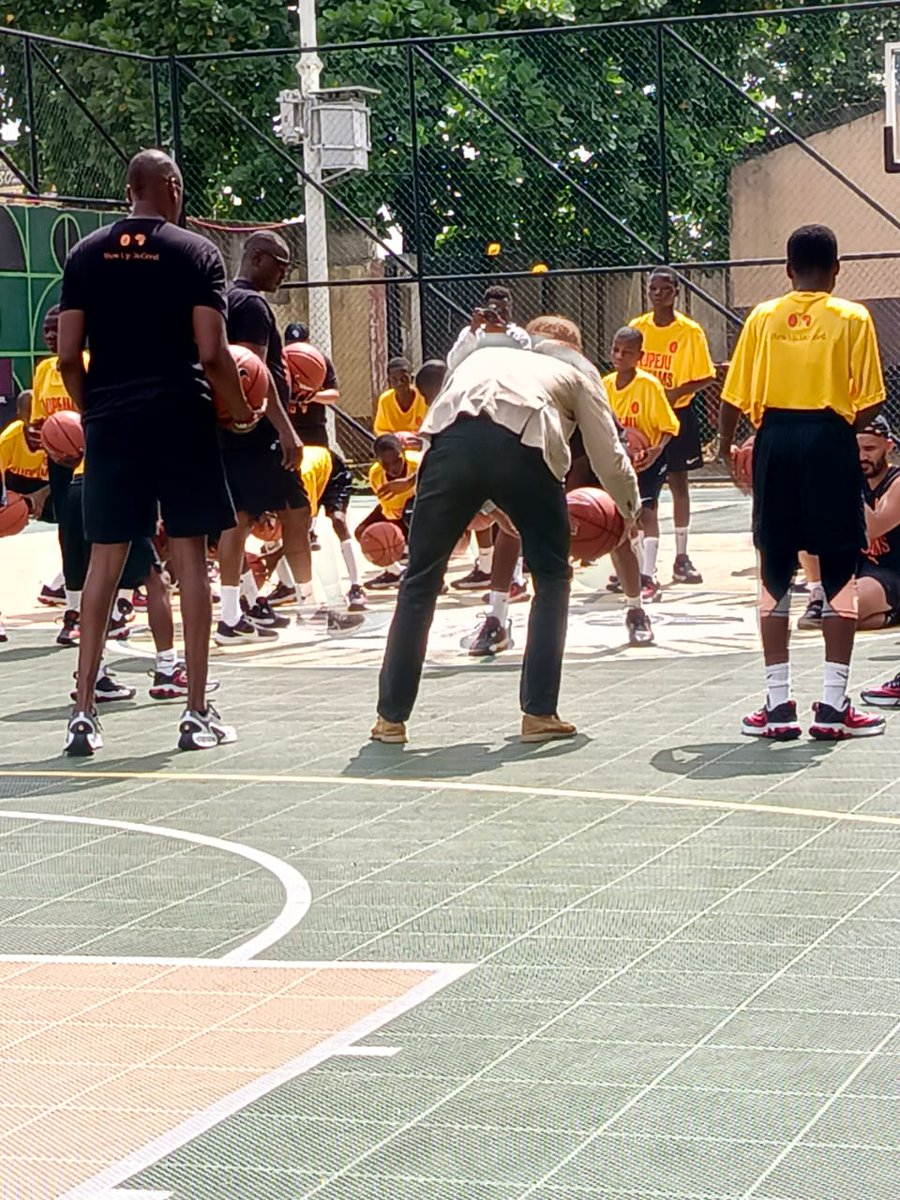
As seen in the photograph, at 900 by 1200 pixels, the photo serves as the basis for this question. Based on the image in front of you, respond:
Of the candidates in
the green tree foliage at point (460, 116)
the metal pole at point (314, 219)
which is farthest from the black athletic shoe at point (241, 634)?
the green tree foliage at point (460, 116)

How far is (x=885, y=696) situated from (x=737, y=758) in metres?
1.30

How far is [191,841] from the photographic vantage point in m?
7.21

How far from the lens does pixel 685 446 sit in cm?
1448

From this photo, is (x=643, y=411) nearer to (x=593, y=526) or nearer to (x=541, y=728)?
(x=593, y=526)

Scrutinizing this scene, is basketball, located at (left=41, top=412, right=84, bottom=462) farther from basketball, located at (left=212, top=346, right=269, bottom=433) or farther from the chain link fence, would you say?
the chain link fence

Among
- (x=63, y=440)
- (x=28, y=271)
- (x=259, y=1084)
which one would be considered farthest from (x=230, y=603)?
(x=28, y=271)

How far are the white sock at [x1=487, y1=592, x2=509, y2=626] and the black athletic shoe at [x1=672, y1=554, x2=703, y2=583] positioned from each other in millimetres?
3306

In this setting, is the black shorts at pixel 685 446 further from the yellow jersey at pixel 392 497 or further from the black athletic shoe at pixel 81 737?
the black athletic shoe at pixel 81 737

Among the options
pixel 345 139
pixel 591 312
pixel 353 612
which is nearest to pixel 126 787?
pixel 353 612

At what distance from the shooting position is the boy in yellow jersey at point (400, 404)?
614 inches

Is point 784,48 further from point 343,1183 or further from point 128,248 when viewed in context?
point 343,1183

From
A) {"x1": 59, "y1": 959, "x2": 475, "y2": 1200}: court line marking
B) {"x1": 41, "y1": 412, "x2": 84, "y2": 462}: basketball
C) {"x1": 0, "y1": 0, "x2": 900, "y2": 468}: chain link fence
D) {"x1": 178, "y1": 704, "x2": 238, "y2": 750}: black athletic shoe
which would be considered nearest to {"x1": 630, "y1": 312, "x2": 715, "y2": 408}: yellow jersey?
{"x1": 41, "y1": 412, "x2": 84, "y2": 462}: basketball

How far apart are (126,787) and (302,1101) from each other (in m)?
3.81

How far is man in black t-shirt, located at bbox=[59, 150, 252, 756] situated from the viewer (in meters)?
8.56
